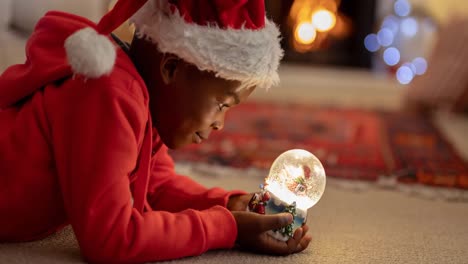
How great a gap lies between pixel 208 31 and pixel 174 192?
357mm

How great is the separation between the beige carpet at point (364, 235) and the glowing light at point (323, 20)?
2487 mm

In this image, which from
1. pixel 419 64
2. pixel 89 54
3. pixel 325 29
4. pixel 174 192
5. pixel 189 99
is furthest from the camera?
pixel 325 29

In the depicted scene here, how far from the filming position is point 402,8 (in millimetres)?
3922

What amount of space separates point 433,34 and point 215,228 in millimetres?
3189

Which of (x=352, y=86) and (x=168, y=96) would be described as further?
(x=352, y=86)

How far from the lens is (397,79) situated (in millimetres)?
3807

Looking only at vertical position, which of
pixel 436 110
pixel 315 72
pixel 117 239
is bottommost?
pixel 315 72

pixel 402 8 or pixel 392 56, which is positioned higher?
pixel 402 8

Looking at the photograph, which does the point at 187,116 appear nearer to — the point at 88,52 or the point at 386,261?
the point at 88,52

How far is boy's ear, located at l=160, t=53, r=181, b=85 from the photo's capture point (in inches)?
37.7

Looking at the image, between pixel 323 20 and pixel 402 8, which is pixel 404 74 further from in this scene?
pixel 323 20

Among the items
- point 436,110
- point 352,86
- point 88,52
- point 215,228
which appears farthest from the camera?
point 352,86

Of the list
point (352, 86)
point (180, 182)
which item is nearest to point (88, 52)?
point (180, 182)

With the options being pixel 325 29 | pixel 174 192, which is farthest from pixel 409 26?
pixel 174 192
